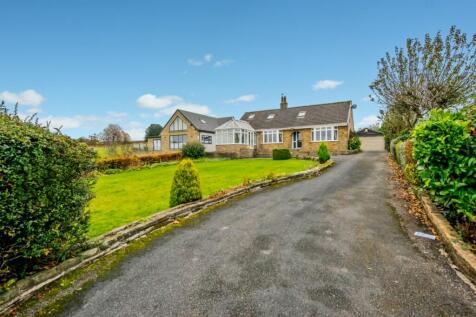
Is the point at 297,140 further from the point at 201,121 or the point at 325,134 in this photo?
the point at 201,121

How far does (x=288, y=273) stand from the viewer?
324 centimetres

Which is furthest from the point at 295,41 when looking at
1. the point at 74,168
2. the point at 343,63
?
the point at 74,168

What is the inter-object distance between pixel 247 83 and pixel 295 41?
33.3 ft

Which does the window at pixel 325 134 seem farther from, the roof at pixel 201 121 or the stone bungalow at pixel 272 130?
the roof at pixel 201 121

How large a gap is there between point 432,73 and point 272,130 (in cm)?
1833

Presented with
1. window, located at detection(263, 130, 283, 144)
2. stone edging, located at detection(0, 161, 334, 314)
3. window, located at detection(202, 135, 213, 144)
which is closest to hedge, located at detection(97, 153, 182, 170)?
window, located at detection(202, 135, 213, 144)

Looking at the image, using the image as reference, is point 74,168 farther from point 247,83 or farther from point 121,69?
point 247,83

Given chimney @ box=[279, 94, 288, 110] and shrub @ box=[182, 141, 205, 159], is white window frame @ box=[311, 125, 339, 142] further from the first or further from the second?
shrub @ box=[182, 141, 205, 159]

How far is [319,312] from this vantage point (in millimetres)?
2441

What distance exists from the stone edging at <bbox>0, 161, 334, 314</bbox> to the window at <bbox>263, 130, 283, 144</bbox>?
23.1 meters

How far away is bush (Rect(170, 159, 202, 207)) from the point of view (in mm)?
6648

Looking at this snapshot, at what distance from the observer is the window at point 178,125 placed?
34.0 m

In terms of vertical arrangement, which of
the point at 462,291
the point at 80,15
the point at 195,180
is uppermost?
the point at 80,15

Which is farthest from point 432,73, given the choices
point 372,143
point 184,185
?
point 372,143
